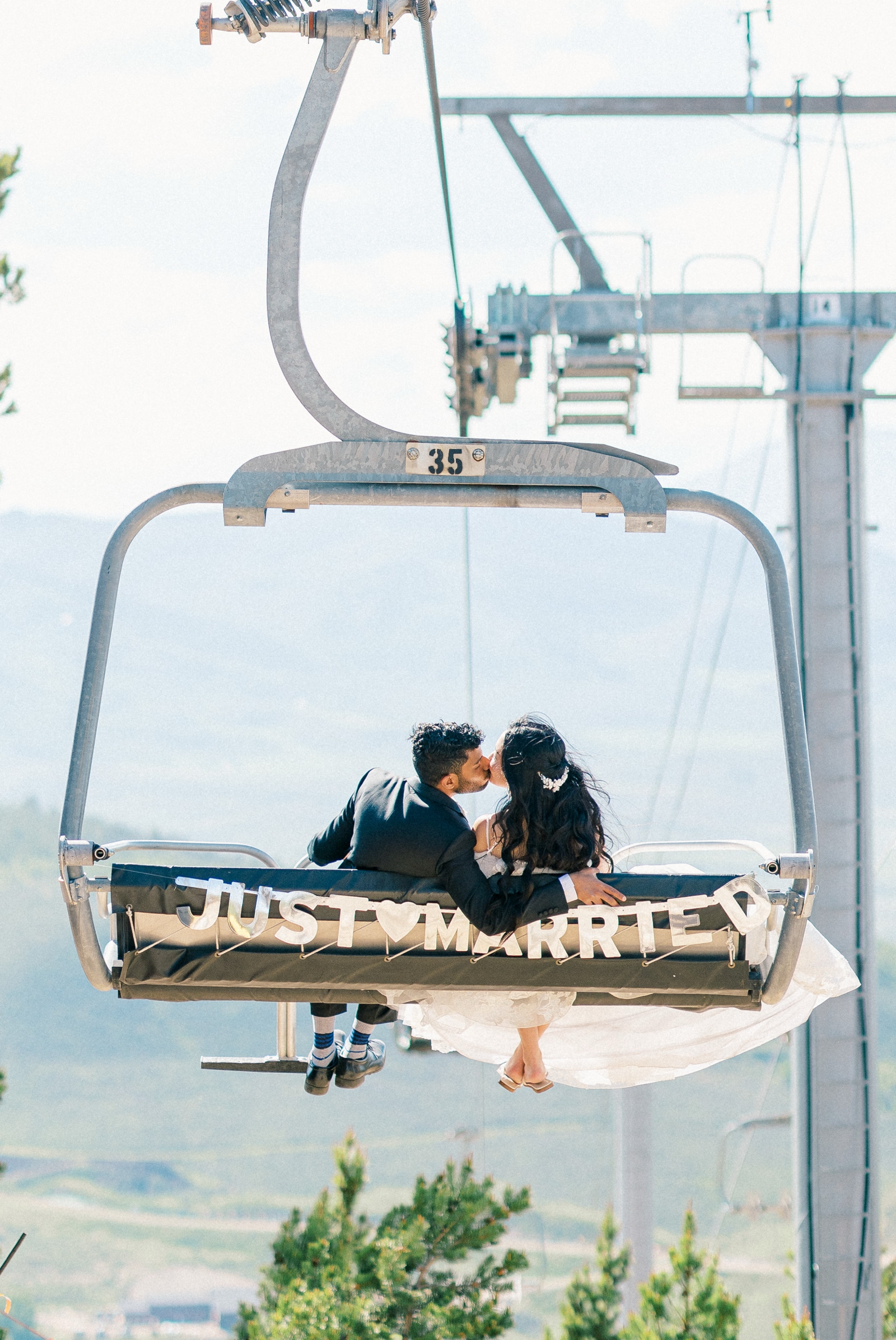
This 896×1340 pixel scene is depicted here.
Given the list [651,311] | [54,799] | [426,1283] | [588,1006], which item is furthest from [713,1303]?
[54,799]

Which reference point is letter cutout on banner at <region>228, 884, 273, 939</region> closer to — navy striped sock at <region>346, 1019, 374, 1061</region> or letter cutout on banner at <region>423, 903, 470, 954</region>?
Result: letter cutout on banner at <region>423, 903, 470, 954</region>

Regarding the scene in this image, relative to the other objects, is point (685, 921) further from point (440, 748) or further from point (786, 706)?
point (440, 748)

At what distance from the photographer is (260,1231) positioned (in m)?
78.8

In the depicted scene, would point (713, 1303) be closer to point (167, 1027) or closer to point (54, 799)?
point (167, 1027)

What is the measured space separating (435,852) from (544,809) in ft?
0.67

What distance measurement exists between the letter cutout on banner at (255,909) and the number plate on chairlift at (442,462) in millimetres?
754

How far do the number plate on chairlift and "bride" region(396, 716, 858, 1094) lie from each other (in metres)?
0.47

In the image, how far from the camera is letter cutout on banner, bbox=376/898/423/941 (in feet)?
9.40

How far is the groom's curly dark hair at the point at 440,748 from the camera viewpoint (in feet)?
10.1

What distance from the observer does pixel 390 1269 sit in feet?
33.6

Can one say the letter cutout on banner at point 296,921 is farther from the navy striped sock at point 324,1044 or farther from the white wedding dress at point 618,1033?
the navy striped sock at point 324,1044

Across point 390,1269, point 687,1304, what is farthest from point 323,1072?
point 687,1304

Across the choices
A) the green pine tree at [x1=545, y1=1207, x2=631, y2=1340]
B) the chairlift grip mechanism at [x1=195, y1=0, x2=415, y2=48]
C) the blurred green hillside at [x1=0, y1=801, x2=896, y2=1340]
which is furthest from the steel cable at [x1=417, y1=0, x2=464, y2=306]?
the blurred green hillside at [x1=0, y1=801, x2=896, y2=1340]

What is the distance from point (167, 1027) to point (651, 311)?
88198 mm
